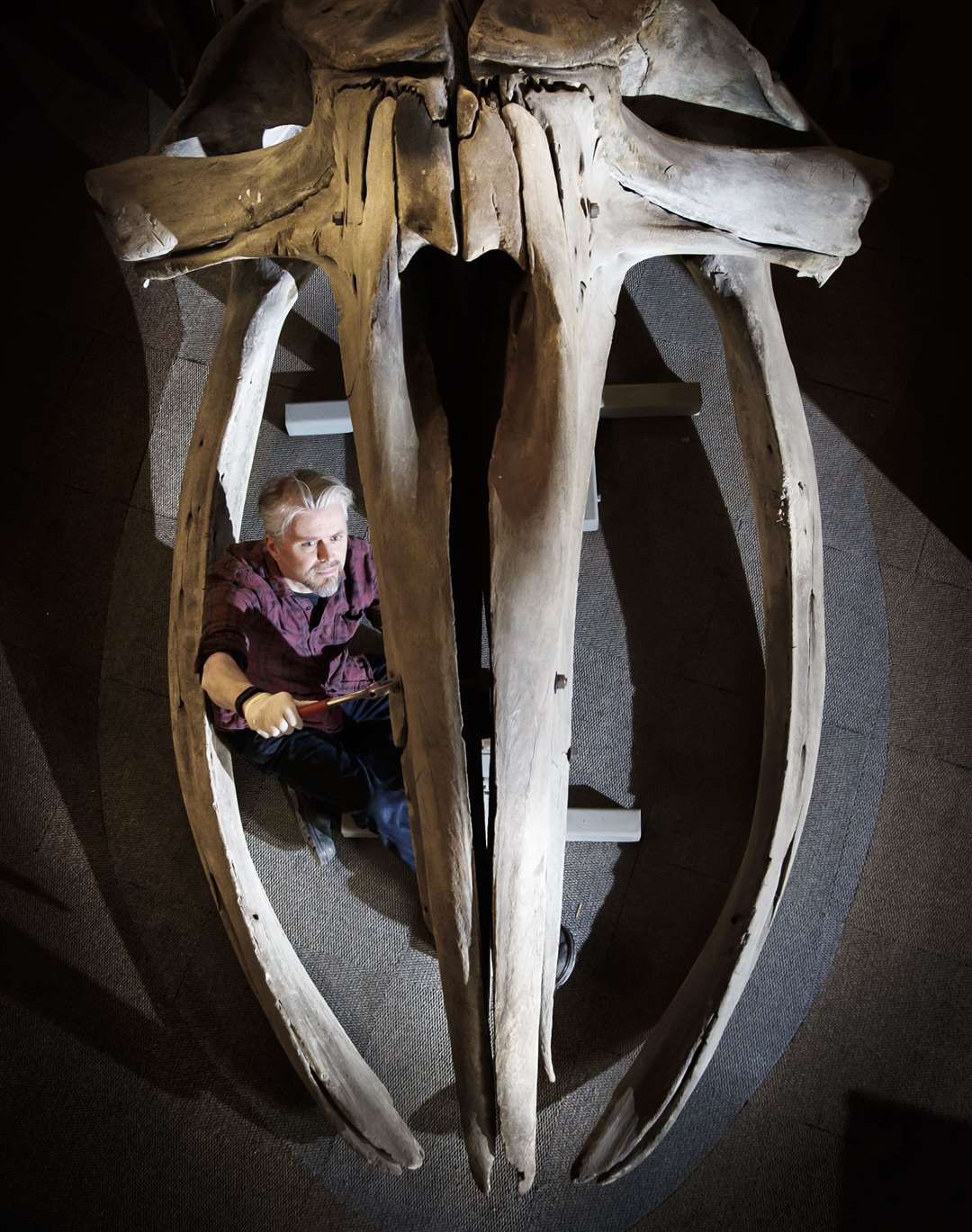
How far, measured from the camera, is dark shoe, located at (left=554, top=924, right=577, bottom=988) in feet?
8.85

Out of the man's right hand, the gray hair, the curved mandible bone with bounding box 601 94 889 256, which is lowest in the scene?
the man's right hand

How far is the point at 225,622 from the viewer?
2.23 m

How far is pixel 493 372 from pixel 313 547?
59 cm

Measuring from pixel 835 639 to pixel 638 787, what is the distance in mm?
662

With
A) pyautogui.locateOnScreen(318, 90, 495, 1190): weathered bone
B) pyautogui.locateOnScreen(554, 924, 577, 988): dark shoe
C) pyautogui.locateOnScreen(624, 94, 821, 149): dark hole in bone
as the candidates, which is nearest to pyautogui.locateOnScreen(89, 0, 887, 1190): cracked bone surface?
pyautogui.locateOnScreen(318, 90, 495, 1190): weathered bone

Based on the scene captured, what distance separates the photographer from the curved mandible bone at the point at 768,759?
89.2 inches

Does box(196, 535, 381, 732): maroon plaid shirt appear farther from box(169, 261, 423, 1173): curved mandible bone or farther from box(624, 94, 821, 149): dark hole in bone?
box(624, 94, 821, 149): dark hole in bone

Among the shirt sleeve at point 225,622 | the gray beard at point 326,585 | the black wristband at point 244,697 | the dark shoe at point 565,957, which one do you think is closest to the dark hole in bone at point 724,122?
the gray beard at point 326,585

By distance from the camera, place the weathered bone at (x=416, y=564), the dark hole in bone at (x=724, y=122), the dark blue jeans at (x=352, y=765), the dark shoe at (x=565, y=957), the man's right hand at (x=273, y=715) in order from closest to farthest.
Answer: the weathered bone at (x=416, y=564) < the man's right hand at (x=273, y=715) < the dark blue jeans at (x=352, y=765) < the dark shoe at (x=565, y=957) < the dark hole in bone at (x=724, y=122)

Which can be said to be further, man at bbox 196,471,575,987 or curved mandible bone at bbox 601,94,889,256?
man at bbox 196,471,575,987

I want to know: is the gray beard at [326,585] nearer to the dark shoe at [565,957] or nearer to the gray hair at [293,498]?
the gray hair at [293,498]

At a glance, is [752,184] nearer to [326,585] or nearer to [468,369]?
[468,369]

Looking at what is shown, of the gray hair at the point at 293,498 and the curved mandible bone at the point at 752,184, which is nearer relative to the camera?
the curved mandible bone at the point at 752,184

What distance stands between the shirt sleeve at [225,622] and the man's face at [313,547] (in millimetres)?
109
